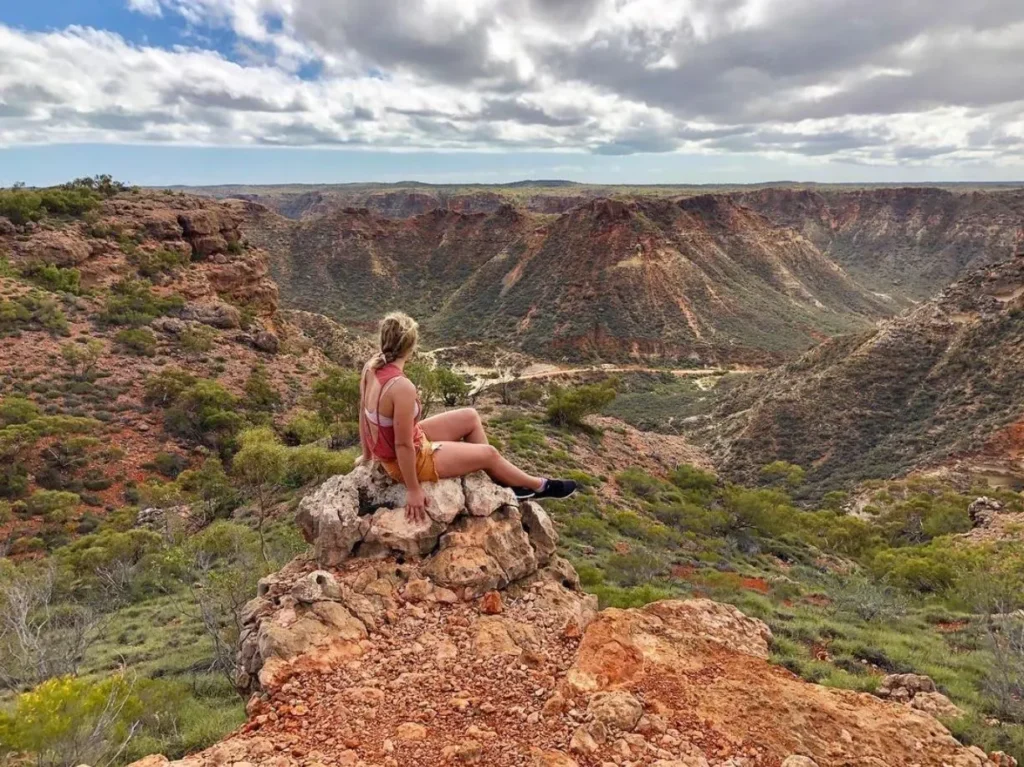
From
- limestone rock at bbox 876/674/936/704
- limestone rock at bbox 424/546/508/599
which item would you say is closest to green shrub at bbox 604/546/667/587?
limestone rock at bbox 876/674/936/704

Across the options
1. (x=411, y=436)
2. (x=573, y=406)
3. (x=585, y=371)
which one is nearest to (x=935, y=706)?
(x=411, y=436)

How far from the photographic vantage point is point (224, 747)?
348 cm

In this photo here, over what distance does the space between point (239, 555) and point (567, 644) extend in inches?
253

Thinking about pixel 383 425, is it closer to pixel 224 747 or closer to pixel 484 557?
pixel 484 557

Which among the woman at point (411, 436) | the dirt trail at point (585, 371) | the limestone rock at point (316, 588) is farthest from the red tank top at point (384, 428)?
the dirt trail at point (585, 371)

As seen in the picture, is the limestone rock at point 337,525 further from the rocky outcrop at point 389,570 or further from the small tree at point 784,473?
the small tree at point 784,473

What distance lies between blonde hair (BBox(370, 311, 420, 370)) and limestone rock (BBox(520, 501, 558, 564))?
2036 mm

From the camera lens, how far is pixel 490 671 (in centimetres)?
422

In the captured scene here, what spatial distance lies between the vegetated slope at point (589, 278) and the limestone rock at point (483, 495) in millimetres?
57654

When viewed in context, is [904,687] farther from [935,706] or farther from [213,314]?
[213,314]

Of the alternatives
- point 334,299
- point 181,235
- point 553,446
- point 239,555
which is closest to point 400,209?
point 334,299

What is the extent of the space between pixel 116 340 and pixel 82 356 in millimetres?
2696

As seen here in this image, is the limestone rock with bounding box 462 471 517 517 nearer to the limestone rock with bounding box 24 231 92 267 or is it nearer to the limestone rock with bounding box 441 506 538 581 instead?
the limestone rock with bounding box 441 506 538 581

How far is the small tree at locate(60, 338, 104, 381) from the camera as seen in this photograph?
2556 centimetres
